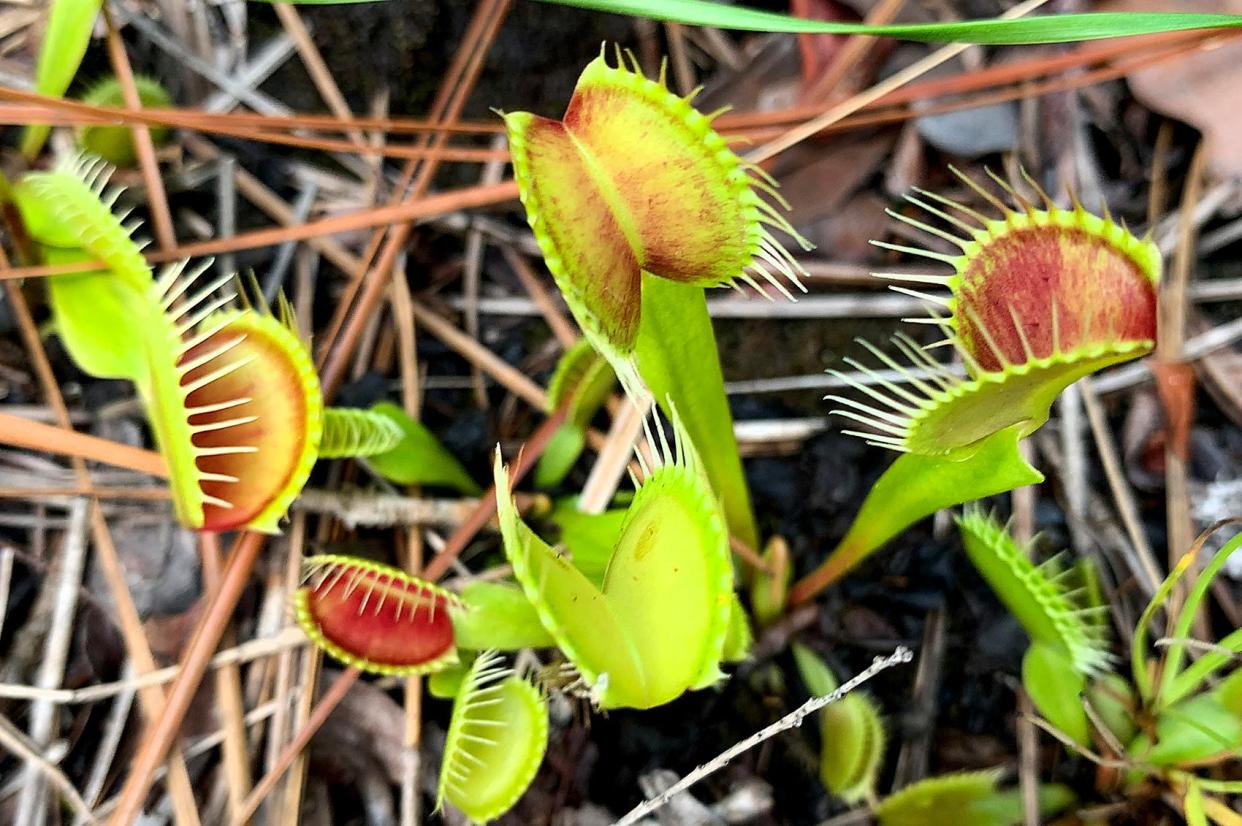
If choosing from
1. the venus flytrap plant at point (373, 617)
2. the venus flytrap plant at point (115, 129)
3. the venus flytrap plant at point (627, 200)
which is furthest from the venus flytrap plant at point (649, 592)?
the venus flytrap plant at point (115, 129)

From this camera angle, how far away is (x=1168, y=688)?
1.05m

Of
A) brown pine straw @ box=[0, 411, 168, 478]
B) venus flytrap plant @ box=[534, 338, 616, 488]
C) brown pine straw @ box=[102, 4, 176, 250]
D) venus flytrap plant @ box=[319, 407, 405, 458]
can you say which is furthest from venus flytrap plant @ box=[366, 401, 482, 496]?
brown pine straw @ box=[102, 4, 176, 250]

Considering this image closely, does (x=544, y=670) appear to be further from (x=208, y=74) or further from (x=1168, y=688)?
(x=208, y=74)

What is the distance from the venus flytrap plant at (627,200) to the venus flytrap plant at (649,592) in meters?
0.12

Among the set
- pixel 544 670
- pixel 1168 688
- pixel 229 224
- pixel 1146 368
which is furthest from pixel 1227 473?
pixel 229 224

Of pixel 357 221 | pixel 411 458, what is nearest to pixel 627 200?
pixel 411 458

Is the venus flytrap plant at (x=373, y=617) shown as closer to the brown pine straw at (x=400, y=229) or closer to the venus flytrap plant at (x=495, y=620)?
the venus flytrap plant at (x=495, y=620)

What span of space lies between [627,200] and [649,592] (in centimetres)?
34

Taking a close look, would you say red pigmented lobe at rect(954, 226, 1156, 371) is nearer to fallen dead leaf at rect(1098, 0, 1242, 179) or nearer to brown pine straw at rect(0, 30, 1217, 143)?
brown pine straw at rect(0, 30, 1217, 143)

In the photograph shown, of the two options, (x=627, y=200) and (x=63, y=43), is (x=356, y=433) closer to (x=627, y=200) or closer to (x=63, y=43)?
(x=627, y=200)

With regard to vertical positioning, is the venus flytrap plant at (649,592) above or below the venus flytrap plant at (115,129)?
below

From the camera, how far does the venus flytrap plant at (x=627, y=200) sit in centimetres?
73

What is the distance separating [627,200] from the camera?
785 millimetres

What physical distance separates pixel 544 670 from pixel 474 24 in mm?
970
